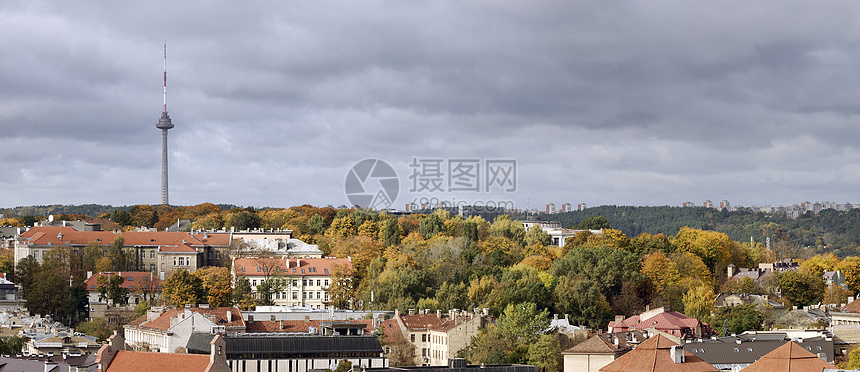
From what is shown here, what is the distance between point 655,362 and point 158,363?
1003 inches

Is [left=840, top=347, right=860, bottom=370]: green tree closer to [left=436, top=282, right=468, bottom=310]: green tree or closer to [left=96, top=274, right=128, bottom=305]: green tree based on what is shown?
[left=436, top=282, right=468, bottom=310]: green tree

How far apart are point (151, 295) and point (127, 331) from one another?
1459 centimetres

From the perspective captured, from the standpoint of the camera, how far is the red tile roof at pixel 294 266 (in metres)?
120

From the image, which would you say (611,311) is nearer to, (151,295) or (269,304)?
(269,304)

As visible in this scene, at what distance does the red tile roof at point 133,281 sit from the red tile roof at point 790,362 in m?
71.7

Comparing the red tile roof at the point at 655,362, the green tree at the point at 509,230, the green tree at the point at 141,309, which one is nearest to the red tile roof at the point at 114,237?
the green tree at the point at 141,309

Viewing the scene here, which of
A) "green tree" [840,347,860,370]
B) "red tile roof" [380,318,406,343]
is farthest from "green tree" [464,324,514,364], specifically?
"green tree" [840,347,860,370]

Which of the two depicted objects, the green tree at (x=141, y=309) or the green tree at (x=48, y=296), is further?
the green tree at (x=48, y=296)

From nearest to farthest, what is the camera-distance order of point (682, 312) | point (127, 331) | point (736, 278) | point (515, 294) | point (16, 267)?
point (127, 331), point (515, 294), point (682, 312), point (16, 267), point (736, 278)

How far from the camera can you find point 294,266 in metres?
122

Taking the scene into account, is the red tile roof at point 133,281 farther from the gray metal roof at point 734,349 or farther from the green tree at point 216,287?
the gray metal roof at point 734,349

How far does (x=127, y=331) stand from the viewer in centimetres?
9919

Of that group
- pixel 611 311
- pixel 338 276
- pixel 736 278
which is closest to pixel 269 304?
pixel 338 276

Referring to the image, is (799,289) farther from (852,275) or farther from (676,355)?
(676,355)
